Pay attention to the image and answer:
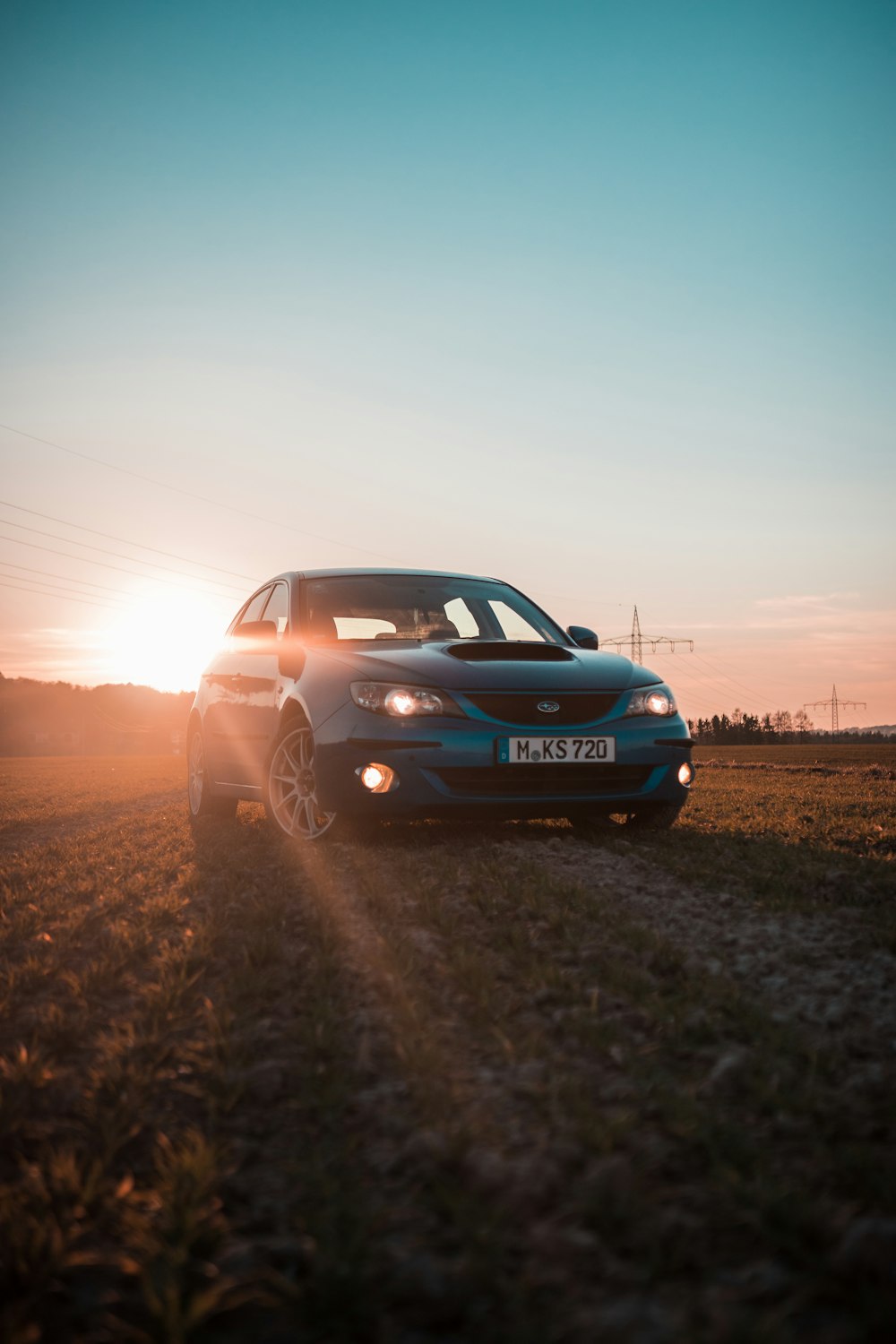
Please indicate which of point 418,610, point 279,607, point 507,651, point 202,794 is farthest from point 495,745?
point 202,794

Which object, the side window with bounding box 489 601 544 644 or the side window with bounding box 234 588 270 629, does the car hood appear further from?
the side window with bounding box 234 588 270 629

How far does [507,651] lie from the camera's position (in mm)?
5777

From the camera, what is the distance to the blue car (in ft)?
16.7

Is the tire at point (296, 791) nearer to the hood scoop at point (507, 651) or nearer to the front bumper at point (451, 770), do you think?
the front bumper at point (451, 770)

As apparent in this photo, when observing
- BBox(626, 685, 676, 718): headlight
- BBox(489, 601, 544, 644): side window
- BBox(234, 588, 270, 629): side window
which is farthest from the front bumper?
BBox(234, 588, 270, 629): side window

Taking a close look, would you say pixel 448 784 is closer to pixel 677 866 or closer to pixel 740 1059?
pixel 677 866

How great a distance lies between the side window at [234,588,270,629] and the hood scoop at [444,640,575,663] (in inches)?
99.1

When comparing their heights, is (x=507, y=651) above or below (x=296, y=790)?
above

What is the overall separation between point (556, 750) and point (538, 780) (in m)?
0.18

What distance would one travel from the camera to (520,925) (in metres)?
3.65

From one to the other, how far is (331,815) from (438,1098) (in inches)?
125

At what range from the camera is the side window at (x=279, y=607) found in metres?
6.95

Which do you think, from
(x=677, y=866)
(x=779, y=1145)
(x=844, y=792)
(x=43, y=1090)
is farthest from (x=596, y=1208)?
(x=844, y=792)

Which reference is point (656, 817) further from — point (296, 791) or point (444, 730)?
point (296, 791)
